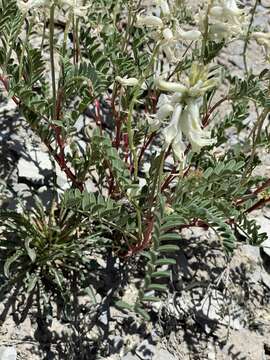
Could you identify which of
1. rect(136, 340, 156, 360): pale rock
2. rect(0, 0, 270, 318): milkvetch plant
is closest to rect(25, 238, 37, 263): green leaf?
rect(0, 0, 270, 318): milkvetch plant

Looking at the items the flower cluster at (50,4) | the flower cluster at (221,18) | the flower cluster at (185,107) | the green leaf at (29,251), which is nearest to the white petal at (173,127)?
the flower cluster at (185,107)

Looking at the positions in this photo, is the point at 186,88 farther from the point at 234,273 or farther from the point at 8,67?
the point at 234,273

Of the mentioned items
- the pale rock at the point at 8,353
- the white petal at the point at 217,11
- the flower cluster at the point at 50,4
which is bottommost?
the pale rock at the point at 8,353

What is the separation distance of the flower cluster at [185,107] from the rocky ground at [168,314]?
3.72ft

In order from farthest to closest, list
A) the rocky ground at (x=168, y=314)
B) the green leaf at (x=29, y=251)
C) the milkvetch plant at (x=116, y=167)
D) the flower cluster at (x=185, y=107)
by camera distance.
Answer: the rocky ground at (x=168, y=314), the green leaf at (x=29, y=251), the milkvetch plant at (x=116, y=167), the flower cluster at (x=185, y=107)

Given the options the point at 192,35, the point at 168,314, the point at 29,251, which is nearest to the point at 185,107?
the point at 192,35

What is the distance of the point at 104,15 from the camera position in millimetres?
3480

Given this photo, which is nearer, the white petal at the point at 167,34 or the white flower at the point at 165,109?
the white flower at the point at 165,109

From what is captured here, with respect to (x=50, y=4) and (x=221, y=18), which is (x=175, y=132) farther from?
(x=50, y=4)

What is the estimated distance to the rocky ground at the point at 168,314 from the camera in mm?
2887

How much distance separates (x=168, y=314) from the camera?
3.08m

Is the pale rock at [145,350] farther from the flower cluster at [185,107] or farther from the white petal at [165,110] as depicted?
the white petal at [165,110]

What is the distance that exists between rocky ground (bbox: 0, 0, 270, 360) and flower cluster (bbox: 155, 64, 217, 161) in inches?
44.7

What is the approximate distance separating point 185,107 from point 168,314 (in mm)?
1343
